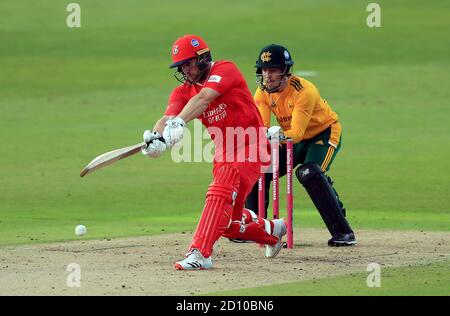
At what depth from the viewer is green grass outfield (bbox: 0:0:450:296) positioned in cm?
1467

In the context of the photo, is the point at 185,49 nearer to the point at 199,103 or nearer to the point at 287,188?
the point at 199,103

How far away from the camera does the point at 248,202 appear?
39.7ft

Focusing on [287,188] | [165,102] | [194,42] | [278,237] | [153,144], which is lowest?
[278,237]

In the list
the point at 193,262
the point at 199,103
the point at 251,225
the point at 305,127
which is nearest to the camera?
the point at 193,262

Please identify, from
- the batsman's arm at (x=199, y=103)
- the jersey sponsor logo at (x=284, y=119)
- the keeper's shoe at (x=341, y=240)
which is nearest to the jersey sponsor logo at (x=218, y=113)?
the batsman's arm at (x=199, y=103)

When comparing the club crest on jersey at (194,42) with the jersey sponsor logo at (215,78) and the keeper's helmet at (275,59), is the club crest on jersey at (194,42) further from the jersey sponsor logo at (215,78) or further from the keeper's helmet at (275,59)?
the keeper's helmet at (275,59)

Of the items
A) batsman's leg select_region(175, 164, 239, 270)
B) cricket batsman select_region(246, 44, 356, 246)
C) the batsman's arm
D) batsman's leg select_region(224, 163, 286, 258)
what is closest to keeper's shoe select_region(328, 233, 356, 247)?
cricket batsman select_region(246, 44, 356, 246)

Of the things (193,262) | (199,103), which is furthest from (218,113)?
(193,262)

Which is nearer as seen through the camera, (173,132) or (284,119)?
(173,132)

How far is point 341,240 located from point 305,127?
1.12 metres

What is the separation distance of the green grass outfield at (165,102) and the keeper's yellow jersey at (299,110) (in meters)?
1.78

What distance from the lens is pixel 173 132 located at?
9484 mm

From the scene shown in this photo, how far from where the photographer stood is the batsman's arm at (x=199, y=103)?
9.70 metres

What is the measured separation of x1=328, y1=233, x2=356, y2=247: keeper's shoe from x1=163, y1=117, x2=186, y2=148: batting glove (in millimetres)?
2469
